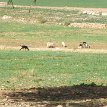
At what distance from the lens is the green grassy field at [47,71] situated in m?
22.5

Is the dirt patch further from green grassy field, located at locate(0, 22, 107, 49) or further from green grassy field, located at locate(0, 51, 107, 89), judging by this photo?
green grassy field, located at locate(0, 22, 107, 49)

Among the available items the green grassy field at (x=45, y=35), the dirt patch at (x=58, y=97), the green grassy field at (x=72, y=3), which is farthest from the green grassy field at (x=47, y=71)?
the green grassy field at (x=72, y=3)

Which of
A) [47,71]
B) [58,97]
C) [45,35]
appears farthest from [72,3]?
[58,97]

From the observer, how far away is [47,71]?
2759 centimetres

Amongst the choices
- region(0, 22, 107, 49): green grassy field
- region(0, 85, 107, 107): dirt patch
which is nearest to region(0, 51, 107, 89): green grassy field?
region(0, 85, 107, 107): dirt patch

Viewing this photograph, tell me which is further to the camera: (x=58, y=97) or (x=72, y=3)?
(x=72, y=3)

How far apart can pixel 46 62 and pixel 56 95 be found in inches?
596

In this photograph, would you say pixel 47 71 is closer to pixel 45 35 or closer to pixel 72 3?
pixel 45 35

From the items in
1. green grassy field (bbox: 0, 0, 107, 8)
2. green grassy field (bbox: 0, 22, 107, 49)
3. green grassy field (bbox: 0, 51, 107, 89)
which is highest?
green grassy field (bbox: 0, 0, 107, 8)

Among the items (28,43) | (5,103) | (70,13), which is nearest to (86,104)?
(5,103)

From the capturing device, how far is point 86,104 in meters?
15.4

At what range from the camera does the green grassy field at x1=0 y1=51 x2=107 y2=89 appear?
22484 mm

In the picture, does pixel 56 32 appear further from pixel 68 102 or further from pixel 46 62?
pixel 68 102

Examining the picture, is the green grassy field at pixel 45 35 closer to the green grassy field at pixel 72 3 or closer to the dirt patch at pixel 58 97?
the dirt patch at pixel 58 97
